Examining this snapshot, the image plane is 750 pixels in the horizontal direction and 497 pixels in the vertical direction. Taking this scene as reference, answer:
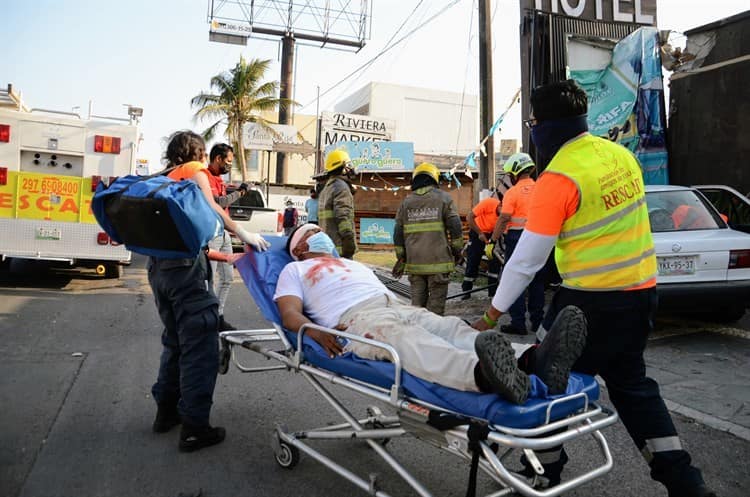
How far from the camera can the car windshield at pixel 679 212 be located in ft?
20.4

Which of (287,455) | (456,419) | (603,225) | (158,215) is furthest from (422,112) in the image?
(456,419)

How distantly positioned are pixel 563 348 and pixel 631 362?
55 cm

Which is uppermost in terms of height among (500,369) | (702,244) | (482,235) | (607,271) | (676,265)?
(482,235)

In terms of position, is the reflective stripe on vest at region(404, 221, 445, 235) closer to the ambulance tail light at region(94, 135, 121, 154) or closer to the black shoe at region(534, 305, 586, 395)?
the black shoe at region(534, 305, 586, 395)

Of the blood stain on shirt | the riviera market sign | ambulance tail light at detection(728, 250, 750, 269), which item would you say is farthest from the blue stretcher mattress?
the riviera market sign

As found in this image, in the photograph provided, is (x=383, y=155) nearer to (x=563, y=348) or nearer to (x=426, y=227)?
(x=426, y=227)

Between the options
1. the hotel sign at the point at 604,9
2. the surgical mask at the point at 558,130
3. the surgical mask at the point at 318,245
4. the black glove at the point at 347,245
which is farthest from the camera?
the hotel sign at the point at 604,9

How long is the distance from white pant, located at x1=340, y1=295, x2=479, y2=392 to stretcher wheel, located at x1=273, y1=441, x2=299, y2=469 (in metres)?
0.71

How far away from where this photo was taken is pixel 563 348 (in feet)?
7.24

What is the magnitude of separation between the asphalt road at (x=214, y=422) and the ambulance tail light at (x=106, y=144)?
3152mm

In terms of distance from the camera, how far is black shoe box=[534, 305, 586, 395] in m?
2.20

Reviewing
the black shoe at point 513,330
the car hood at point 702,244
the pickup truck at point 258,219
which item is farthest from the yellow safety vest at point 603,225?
the pickup truck at point 258,219

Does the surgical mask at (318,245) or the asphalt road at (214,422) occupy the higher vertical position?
the surgical mask at (318,245)

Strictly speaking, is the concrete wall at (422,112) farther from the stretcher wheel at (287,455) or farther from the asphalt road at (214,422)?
the stretcher wheel at (287,455)
